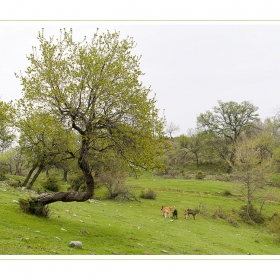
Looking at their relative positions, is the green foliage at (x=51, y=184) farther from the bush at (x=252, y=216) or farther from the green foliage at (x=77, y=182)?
the bush at (x=252, y=216)

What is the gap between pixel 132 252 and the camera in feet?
46.8

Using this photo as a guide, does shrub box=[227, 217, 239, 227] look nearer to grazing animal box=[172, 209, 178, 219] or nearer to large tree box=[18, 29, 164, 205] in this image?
grazing animal box=[172, 209, 178, 219]

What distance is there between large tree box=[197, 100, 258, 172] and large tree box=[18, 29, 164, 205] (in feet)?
243

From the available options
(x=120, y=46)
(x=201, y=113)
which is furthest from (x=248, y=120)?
(x=120, y=46)

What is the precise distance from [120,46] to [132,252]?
1199 centimetres

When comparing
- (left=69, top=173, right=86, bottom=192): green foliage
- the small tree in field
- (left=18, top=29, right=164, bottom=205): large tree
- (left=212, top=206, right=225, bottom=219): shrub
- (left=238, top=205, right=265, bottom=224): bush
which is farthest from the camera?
(left=69, top=173, right=86, bottom=192): green foliage

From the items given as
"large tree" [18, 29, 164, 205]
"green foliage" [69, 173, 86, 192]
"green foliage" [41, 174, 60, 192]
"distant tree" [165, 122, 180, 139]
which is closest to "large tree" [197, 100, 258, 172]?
"distant tree" [165, 122, 180, 139]

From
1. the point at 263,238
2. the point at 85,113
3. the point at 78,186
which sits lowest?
the point at 263,238

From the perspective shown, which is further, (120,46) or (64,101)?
(120,46)

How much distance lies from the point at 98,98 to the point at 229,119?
78.6 m

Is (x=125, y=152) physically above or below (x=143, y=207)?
above

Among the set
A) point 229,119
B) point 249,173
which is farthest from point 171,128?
point 249,173

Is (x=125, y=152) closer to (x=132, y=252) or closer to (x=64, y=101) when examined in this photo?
(x=64, y=101)

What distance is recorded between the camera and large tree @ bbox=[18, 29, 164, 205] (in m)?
16.2
